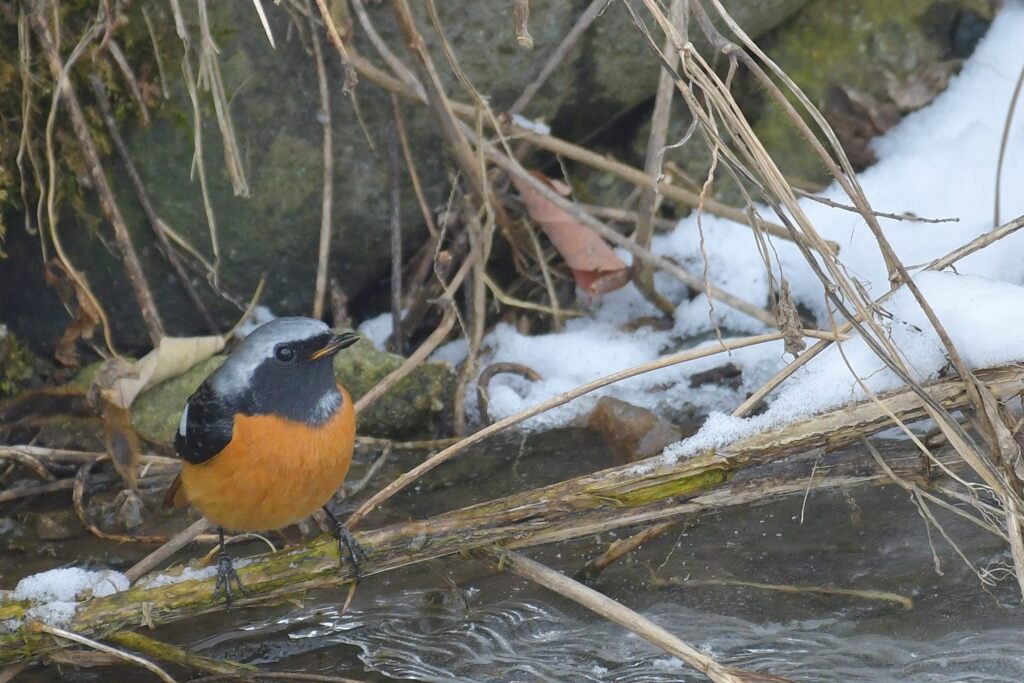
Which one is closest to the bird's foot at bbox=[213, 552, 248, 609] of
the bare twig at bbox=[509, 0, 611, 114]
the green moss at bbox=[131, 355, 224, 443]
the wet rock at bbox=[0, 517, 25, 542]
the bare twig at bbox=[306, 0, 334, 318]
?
the wet rock at bbox=[0, 517, 25, 542]

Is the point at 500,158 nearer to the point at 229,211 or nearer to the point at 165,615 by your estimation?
the point at 229,211

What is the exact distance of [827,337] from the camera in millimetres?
3576

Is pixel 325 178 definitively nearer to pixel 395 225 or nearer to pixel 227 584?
pixel 395 225

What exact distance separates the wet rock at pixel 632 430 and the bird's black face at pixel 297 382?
1.45 meters

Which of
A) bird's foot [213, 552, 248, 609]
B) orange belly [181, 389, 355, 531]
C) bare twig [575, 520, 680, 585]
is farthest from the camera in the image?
bare twig [575, 520, 680, 585]

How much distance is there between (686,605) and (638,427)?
1.03m

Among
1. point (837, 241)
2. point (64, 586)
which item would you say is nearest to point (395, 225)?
point (837, 241)

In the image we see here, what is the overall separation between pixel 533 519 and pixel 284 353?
110 centimetres

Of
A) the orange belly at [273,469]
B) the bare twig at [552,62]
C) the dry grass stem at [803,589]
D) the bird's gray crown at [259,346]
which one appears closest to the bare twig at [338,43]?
the bird's gray crown at [259,346]

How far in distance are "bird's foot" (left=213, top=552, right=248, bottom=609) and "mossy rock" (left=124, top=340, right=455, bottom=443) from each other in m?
1.75

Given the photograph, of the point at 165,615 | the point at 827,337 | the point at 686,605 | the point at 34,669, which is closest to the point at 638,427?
the point at 686,605

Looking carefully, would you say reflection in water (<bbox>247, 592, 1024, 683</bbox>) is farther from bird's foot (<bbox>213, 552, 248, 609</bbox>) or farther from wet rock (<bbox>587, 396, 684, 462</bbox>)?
wet rock (<bbox>587, 396, 684, 462</bbox>)

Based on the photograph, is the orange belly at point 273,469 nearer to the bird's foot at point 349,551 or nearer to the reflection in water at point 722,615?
the bird's foot at point 349,551

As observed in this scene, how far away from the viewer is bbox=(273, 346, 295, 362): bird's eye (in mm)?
4027
